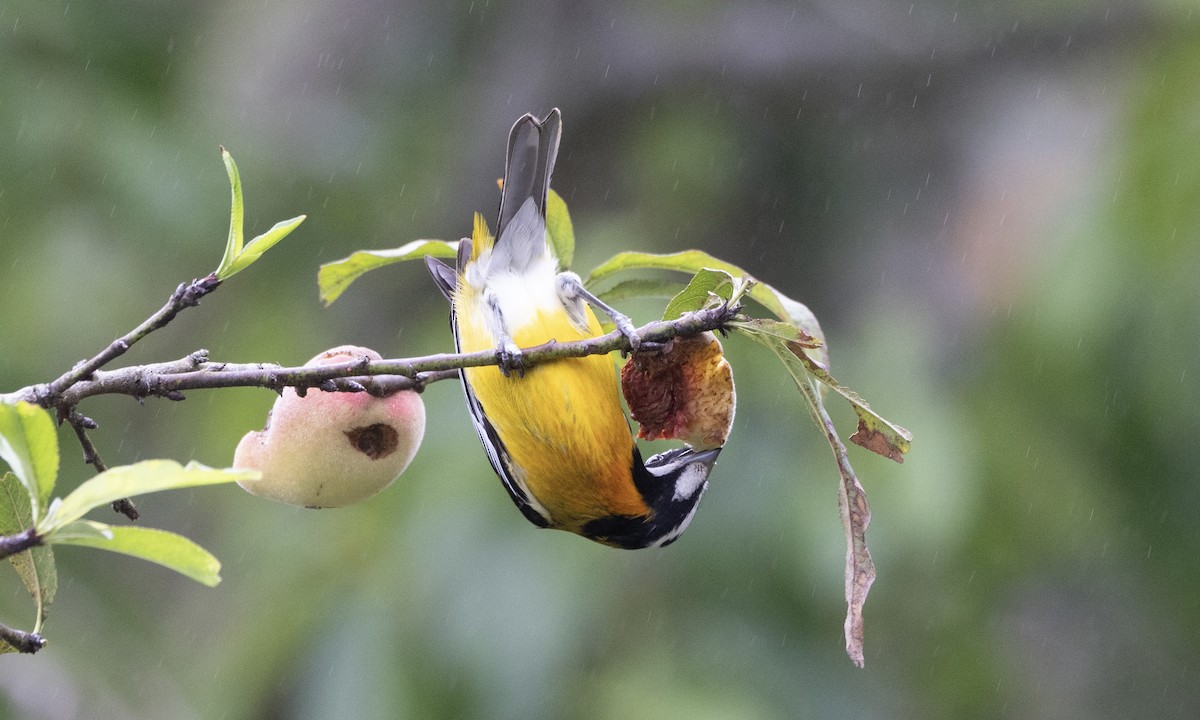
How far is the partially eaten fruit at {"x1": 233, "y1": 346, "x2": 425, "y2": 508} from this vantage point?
1971 mm

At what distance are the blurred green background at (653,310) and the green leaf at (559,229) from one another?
2.27m

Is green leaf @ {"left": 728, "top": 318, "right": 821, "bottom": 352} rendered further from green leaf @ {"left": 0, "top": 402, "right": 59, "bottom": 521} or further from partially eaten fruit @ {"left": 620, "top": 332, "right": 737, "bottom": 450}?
green leaf @ {"left": 0, "top": 402, "right": 59, "bottom": 521}

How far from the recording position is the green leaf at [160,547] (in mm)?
1146

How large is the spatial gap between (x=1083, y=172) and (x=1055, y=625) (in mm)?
2902

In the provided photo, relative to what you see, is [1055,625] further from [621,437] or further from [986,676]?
[621,437]

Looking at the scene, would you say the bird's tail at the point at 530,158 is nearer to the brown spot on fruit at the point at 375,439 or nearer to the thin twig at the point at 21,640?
the brown spot on fruit at the point at 375,439

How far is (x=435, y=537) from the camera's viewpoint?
4.64 metres

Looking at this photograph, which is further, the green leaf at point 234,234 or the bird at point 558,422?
the bird at point 558,422

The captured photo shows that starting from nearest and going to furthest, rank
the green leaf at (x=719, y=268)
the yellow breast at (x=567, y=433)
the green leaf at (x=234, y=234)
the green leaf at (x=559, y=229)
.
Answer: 1. the green leaf at (x=234, y=234)
2. the green leaf at (x=719, y=268)
3. the green leaf at (x=559, y=229)
4. the yellow breast at (x=567, y=433)

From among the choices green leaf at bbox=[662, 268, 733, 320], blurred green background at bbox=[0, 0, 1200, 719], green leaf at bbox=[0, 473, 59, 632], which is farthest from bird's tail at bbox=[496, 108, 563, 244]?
blurred green background at bbox=[0, 0, 1200, 719]

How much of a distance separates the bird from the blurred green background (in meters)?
1.86

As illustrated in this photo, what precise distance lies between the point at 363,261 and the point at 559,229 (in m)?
0.40

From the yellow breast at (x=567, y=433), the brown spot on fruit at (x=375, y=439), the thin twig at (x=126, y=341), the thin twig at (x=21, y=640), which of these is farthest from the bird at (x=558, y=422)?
the thin twig at (x=21, y=640)

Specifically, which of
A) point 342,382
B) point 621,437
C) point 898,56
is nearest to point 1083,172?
point 898,56
